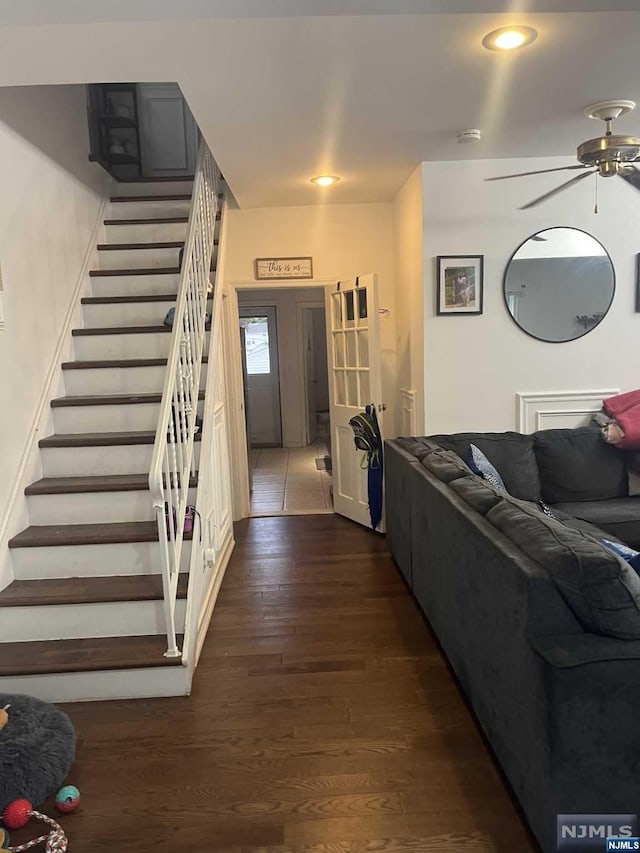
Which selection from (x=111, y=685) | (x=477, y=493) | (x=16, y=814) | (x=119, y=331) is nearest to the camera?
(x=16, y=814)

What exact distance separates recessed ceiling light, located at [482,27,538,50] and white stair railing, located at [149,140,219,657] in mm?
1686

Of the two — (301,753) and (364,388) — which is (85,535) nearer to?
(301,753)

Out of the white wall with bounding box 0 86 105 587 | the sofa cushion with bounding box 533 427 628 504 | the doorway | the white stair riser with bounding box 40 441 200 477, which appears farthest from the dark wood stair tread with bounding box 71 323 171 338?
the doorway

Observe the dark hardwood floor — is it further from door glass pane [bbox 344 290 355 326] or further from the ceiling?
the ceiling

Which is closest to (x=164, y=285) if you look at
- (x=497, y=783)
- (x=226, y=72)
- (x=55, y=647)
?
(x=226, y=72)

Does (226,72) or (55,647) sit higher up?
(226,72)

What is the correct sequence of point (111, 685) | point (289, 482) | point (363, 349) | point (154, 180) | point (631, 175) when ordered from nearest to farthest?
point (111, 685), point (631, 175), point (363, 349), point (154, 180), point (289, 482)

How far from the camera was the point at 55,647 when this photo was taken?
2.58m

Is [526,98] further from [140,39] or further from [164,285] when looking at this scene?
[164,285]

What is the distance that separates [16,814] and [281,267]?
13.0 ft

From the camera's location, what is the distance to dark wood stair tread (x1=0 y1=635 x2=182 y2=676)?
7.97 ft

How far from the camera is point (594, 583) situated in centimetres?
158

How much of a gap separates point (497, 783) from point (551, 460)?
216cm

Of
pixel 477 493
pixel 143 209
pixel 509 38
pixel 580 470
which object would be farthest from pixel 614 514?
pixel 143 209
